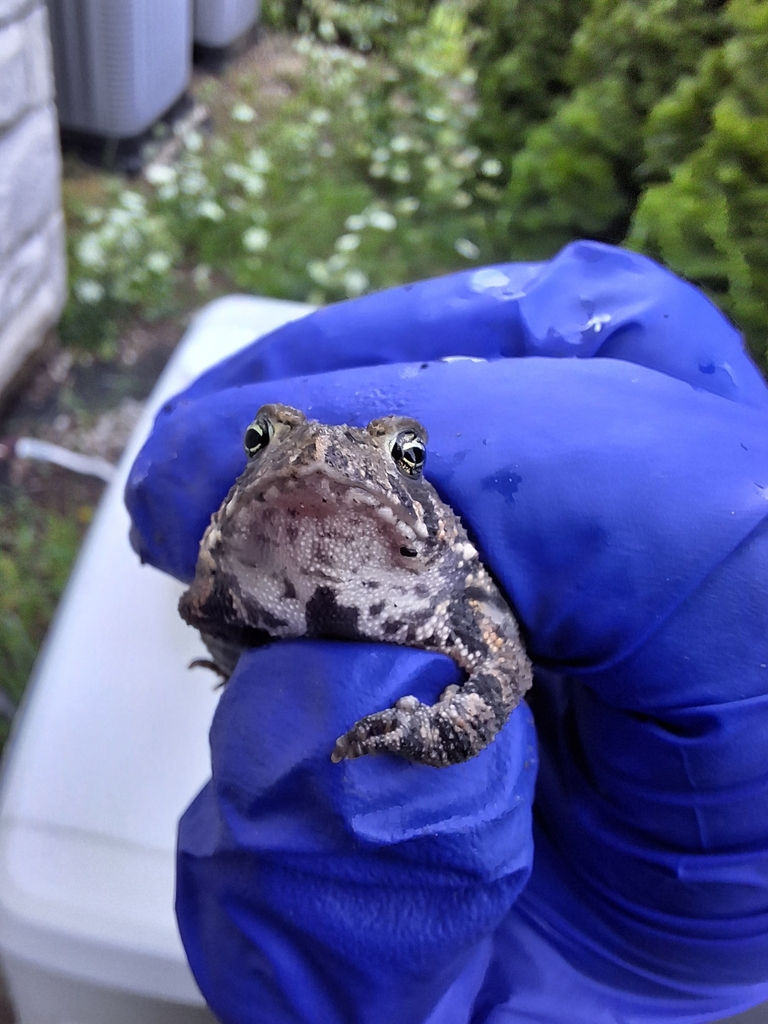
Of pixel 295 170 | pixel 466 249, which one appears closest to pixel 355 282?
pixel 466 249

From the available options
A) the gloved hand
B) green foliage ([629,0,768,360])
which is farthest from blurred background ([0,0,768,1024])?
the gloved hand

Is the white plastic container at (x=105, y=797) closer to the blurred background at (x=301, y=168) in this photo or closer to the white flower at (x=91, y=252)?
the blurred background at (x=301, y=168)

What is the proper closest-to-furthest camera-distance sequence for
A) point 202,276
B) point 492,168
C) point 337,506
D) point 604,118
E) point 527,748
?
point 337,506 < point 527,748 < point 604,118 < point 492,168 < point 202,276

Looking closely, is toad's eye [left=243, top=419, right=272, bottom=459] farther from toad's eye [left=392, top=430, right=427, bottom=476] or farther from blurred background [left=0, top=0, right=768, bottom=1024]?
blurred background [left=0, top=0, right=768, bottom=1024]

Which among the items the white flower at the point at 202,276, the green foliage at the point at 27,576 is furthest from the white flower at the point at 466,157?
the green foliage at the point at 27,576

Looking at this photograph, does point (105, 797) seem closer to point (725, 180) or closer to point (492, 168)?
point (725, 180)

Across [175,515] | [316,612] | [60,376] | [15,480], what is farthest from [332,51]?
[316,612]
